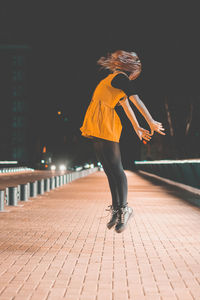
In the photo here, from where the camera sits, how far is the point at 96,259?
6234mm

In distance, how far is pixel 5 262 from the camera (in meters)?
5.97

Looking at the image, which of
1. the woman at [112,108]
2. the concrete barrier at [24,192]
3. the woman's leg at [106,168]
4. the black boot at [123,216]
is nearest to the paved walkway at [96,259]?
the black boot at [123,216]

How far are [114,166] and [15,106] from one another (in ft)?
447

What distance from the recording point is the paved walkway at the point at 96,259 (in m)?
4.66

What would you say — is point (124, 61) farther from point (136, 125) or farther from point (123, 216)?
point (123, 216)

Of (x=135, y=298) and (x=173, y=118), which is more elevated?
(x=173, y=118)

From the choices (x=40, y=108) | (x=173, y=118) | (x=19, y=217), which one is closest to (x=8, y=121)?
(x=40, y=108)

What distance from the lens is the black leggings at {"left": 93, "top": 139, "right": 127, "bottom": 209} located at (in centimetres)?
526

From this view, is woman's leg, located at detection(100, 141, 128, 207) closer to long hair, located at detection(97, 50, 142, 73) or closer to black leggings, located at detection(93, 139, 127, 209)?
black leggings, located at detection(93, 139, 127, 209)

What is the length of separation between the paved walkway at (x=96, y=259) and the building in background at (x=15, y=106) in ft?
385

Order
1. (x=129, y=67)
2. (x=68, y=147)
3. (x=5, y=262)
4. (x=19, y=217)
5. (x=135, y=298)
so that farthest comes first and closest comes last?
(x=68, y=147), (x=19, y=217), (x=5, y=262), (x=129, y=67), (x=135, y=298)

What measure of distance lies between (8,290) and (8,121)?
133m

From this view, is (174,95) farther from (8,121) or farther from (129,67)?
(8,121)

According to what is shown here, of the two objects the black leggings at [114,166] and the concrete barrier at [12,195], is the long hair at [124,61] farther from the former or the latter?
the concrete barrier at [12,195]
